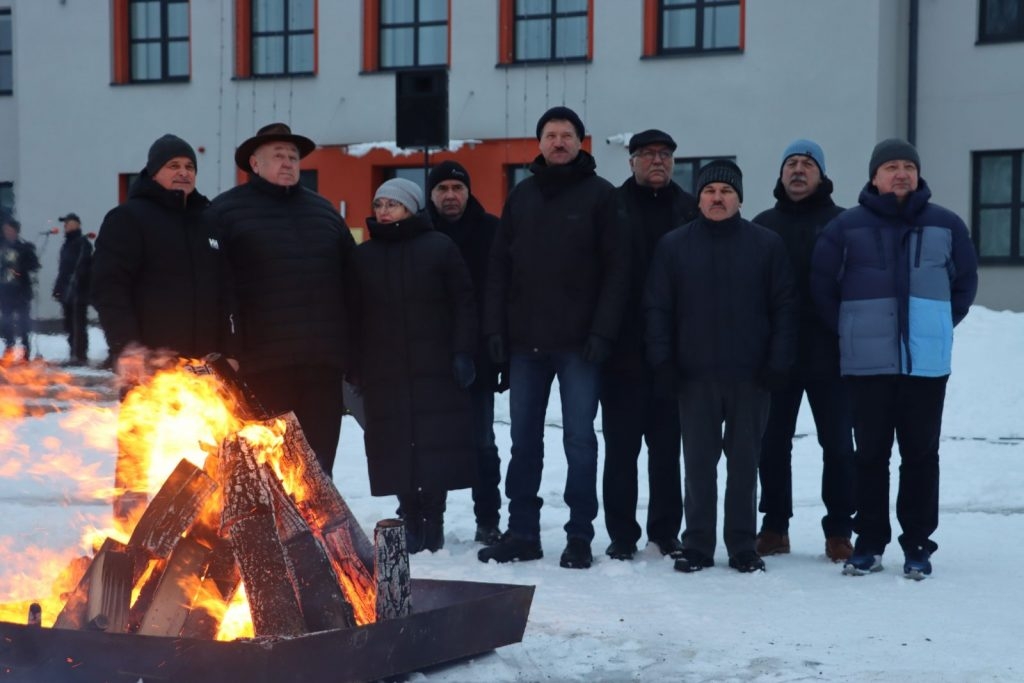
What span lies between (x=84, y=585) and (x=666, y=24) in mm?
16008

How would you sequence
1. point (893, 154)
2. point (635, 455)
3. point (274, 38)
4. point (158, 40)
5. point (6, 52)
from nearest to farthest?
point (893, 154), point (635, 455), point (274, 38), point (158, 40), point (6, 52)

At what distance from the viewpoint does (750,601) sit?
21.0 feet

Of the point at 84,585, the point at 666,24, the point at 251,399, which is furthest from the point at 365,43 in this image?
the point at 84,585

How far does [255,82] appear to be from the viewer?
21.6m

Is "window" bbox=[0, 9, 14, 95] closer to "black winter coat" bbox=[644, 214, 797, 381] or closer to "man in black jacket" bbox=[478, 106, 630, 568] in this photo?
"man in black jacket" bbox=[478, 106, 630, 568]

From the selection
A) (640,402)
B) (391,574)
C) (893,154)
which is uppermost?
(893,154)

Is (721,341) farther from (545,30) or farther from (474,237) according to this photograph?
(545,30)

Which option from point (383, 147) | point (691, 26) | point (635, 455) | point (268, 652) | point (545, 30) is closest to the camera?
point (268, 652)

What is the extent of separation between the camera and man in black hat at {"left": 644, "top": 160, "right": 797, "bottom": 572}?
7117 mm

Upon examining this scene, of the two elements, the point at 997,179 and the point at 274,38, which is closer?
the point at 997,179

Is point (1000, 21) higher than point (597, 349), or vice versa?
point (1000, 21)

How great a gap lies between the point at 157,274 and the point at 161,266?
0.04 metres

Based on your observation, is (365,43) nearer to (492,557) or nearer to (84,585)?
(492,557)

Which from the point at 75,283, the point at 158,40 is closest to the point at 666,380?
the point at 75,283
